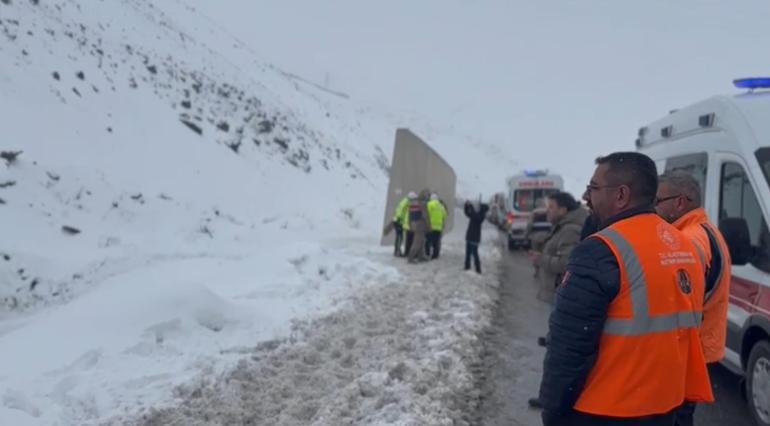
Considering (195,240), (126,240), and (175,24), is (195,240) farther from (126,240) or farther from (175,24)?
(175,24)

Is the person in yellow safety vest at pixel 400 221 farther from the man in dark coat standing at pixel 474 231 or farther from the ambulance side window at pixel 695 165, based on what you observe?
the ambulance side window at pixel 695 165

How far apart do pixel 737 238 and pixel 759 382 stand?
1193 mm

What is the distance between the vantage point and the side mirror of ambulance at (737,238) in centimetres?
461

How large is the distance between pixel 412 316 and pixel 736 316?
13.9 feet

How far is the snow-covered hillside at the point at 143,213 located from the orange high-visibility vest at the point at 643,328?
3.99 metres

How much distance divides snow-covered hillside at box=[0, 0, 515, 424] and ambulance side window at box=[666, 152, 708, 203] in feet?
16.1

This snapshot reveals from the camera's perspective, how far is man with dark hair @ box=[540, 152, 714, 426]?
2.41 meters

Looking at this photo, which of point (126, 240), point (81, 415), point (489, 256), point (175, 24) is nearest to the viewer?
point (81, 415)

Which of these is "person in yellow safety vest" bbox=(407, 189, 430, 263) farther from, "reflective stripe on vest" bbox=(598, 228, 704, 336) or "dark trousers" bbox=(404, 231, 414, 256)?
"reflective stripe on vest" bbox=(598, 228, 704, 336)

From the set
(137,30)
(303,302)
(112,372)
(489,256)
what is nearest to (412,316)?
(303,302)

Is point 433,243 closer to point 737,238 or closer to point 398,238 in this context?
point 398,238

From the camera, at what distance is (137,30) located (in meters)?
27.9

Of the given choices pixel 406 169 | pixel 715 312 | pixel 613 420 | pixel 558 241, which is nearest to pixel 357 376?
pixel 558 241

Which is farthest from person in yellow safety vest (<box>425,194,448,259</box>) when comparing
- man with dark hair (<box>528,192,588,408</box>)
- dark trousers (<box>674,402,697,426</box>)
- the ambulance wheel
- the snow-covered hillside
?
dark trousers (<box>674,402,697,426</box>)
